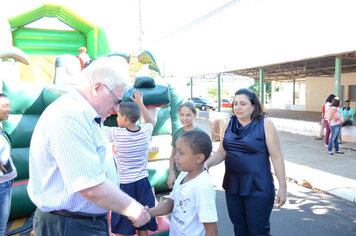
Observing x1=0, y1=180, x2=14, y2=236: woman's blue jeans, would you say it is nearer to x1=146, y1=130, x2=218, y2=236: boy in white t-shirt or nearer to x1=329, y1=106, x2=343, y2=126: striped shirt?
x1=146, y1=130, x2=218, y2=236: boy in white t-shirt

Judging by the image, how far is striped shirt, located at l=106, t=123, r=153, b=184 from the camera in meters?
2.54

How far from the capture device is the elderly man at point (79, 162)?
3.99 ft

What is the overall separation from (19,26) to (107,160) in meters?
5.43

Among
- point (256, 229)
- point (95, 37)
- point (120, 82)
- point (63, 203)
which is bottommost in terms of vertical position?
point (256, 229)

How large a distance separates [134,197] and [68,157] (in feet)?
5.23

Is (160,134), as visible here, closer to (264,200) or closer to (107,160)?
(264,200)

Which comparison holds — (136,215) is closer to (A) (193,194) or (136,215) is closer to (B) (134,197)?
(A) (193,194)

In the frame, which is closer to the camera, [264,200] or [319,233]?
[264,200]

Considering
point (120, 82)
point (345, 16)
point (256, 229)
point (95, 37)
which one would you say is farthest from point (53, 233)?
point (345, 16)

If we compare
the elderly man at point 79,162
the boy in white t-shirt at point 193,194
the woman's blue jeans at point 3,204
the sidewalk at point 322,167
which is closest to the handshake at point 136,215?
the elderly man at point 79,162

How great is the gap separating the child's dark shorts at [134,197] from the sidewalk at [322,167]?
3.56 meters

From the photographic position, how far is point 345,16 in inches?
415

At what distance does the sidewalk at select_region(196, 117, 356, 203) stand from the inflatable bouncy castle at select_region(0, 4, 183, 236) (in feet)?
9.75

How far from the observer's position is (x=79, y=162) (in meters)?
1.21
